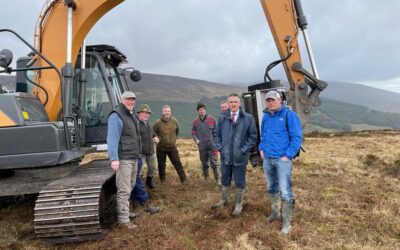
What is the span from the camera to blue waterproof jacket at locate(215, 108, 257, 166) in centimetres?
616

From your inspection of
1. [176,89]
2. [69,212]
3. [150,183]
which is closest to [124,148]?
[69,212]

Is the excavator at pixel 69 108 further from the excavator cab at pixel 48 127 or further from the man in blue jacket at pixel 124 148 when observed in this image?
the man in blue jacket at pixel 124 148

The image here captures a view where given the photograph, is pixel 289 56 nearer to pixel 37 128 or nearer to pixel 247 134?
pixel 247 134

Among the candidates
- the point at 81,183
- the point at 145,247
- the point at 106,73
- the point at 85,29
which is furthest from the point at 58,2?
the point at 145,247

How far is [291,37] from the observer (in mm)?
6965

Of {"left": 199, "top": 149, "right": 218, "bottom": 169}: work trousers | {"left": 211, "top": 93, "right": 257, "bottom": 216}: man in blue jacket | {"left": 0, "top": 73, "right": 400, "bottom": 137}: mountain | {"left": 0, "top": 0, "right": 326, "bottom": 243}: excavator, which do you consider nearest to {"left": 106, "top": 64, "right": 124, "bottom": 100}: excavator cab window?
{"left": 0, "top": 0, "right": 326, "bottom": 243}: excavator

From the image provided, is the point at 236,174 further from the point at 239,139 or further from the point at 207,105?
the point at 207,105

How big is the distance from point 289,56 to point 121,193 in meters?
3.53

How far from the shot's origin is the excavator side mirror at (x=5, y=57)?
5652 mm

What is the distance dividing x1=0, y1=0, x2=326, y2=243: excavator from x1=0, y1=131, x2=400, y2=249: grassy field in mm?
568

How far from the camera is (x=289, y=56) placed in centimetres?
697

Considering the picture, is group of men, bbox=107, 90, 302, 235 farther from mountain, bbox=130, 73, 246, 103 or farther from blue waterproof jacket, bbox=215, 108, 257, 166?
mountain, bbox=130, 73, 246, 103

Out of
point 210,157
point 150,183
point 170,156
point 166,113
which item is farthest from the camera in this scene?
point 210,157

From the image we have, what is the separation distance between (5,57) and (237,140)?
3.41 m
